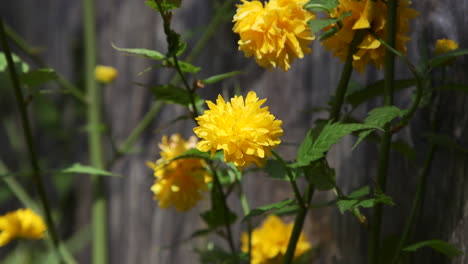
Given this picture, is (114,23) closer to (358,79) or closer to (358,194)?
(358,79)

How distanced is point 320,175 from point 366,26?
0.16 m

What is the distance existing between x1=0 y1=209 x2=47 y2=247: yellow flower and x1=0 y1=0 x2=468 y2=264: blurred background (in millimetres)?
224

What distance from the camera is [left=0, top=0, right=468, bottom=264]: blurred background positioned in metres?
0.71

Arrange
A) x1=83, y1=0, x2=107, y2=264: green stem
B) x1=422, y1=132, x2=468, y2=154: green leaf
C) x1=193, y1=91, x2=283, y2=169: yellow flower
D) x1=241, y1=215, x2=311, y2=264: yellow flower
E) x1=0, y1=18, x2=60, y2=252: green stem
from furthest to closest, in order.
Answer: x1=83, y1=0, x2=107, y2=264: green stem, x1=241, y1=215, x2=311, y2=264: yellow flower, x1=0, y1=18, x2=60, y2=252: green stem, x1=422, y1=132, x2=468, y2=154: green leaf, x1=193, y1=91, x2=283, y2=169: yellow flower

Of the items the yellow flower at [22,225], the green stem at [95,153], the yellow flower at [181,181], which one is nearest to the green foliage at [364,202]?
the yellow flower at [181,181]

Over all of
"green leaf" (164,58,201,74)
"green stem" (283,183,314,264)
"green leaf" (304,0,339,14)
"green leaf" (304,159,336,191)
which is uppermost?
"green leaf" (304,0,339,14)

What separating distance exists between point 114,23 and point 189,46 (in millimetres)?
410

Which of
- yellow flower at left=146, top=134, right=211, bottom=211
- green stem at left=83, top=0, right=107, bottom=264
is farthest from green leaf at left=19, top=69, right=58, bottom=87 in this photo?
green stem at left=83, top=0, right=107, bottom=264

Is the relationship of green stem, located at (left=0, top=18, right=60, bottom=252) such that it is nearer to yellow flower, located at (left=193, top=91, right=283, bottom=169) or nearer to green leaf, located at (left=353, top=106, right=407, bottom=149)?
yellow flower, located at (left=193, top=91, right=283, bottom=169)

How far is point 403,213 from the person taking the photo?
775 millimetres

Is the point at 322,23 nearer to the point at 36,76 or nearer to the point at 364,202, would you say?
the point at 364,202

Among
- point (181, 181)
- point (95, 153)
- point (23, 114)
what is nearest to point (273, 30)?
point (181, 181)

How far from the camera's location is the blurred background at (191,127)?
0.71 m

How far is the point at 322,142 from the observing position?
23.3 inches
